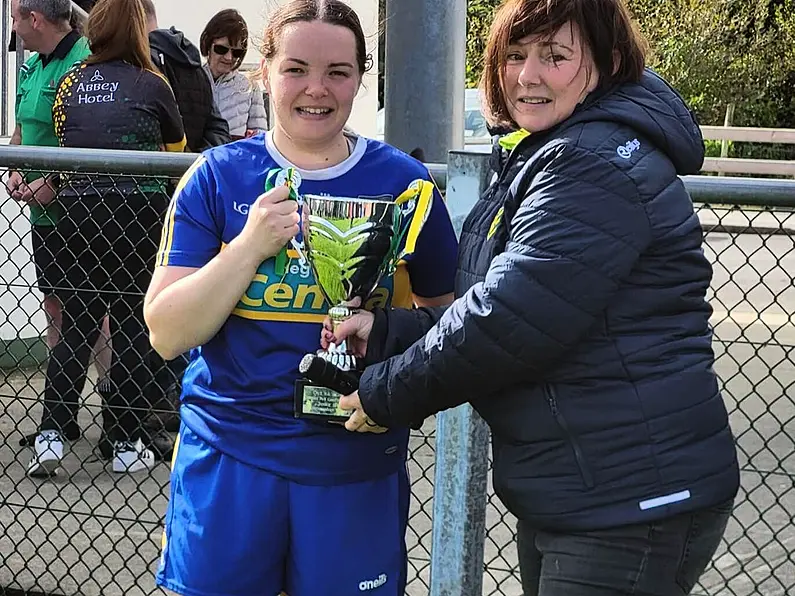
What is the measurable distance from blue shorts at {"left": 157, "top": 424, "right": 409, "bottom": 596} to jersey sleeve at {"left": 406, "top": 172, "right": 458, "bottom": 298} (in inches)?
16.5

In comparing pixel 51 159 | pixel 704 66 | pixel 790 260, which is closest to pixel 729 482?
pixel 51 159

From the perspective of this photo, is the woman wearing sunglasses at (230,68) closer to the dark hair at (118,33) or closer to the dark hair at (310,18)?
the dark hair at (118,33)

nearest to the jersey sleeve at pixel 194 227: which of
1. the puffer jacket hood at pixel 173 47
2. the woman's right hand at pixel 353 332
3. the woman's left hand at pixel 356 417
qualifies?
the woman's right hand at pixel 353 332

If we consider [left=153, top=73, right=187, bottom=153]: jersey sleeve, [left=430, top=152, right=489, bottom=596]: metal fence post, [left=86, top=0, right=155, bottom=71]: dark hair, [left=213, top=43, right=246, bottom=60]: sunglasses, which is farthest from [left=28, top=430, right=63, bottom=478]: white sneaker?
[left=430, top=152, right=489, bottom=596]: metal fence post

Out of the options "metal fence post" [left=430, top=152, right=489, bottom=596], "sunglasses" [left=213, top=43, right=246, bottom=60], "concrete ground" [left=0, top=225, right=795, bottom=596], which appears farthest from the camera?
"sunglasses" [left=213, top=43, right=246, bottom=60]

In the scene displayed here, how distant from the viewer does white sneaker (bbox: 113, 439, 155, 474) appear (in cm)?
473

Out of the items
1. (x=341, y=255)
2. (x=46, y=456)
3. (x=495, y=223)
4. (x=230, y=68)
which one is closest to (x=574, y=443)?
(x=495, y=223)

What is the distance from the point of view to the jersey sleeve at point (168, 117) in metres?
4.57

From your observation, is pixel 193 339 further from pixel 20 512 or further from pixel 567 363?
pixel 20 512

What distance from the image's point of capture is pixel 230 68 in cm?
632

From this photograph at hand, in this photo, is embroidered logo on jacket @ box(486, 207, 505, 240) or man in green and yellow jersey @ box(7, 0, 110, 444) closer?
embroidered logo on jacket @ box(486, 207, 505, 240)

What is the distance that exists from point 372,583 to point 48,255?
117 inches

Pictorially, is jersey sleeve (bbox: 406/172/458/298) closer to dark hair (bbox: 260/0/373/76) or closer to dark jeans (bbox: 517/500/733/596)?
dark hair (bbox: 260/0/373/76)

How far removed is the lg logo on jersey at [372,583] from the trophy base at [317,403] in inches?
13.5
